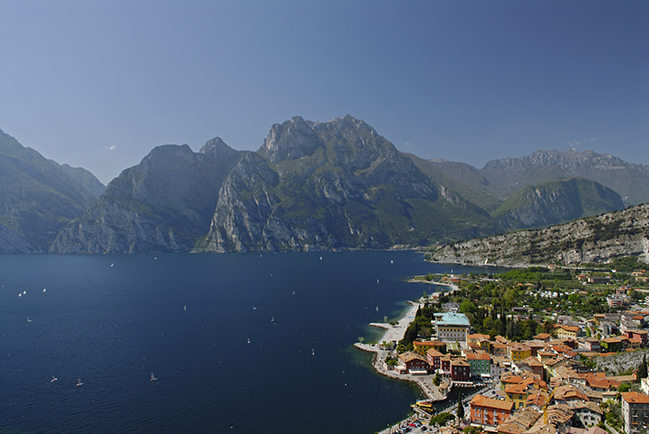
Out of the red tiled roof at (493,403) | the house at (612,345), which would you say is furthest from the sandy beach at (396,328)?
the house at (612,345)

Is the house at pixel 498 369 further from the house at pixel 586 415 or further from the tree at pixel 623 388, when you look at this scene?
the house at pixel 586 415

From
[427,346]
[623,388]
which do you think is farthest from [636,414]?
[427,346]

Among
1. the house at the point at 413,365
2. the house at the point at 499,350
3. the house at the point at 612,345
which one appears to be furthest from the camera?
the house at the point at 499,350

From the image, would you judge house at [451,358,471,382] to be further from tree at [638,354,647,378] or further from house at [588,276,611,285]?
house at [588,276,611,285]

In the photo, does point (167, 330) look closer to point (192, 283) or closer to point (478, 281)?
point (192, 283)

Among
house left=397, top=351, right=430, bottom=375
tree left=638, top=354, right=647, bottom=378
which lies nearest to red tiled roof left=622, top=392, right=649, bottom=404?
tree left=638, top=354, right=647, bottom=378

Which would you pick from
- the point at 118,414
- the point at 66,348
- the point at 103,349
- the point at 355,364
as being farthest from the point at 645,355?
the point at 66,348

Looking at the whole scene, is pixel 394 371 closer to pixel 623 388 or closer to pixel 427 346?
pixel 427 346
